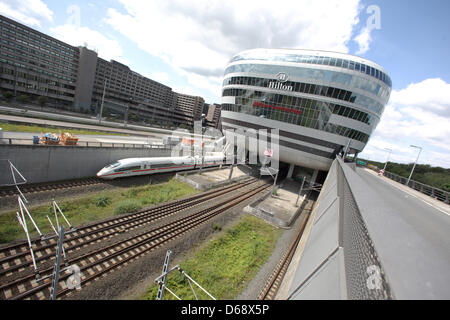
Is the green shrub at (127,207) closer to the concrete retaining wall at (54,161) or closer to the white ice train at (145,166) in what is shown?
the white ice train at (145,166)

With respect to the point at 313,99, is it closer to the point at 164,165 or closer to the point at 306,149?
the point at 306,149

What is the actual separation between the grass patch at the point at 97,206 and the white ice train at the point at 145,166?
9.27ft

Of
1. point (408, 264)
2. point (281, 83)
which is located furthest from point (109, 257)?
point (281, 83)

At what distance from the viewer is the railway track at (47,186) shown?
18.3 m

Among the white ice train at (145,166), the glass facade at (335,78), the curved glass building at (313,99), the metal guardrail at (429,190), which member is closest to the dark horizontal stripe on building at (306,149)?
the curved glass building at (313,99)

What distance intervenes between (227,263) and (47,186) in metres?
20.1

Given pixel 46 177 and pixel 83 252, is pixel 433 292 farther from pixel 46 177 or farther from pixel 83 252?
pixel 46 177

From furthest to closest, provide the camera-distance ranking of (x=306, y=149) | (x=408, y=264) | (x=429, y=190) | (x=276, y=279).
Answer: (x=306, y=149) < (x=429, y=190) < (x=276, y=279) < (x=408, y=264)

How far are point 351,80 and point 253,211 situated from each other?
85.4ft

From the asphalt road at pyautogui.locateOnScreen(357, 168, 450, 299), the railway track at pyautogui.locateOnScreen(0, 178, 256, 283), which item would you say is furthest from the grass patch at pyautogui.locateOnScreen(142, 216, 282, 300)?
the asphalt road at pyautogui.locateOnScreen(357, 168, 450, 299)

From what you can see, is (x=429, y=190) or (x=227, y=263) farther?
(x=429, y=190)

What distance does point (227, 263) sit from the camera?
14578 millimetres

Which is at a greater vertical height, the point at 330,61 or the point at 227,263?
the point at 330,61

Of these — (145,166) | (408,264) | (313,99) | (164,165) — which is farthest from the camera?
(313,99)
